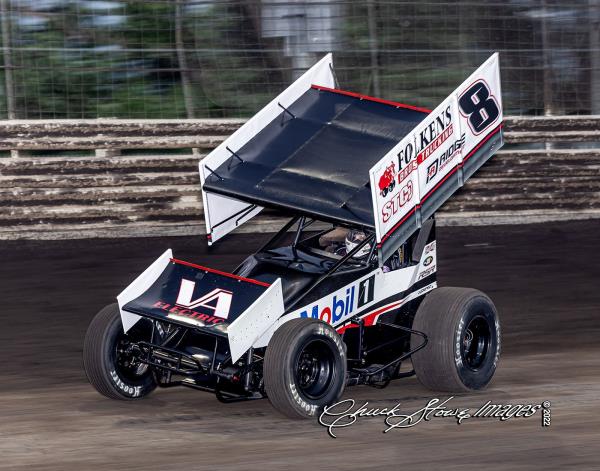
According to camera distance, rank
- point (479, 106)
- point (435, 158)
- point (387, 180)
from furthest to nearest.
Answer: point (479, 106)
point (435, 158)
point (387, 180)

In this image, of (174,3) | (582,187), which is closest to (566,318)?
(582,187)

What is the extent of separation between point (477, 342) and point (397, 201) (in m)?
1.24

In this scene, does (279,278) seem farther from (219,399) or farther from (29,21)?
(29,21)

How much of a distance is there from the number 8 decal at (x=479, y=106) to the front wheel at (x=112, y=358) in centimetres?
275

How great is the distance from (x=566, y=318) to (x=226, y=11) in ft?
19.9

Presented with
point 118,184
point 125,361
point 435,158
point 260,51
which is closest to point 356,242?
point 435,158

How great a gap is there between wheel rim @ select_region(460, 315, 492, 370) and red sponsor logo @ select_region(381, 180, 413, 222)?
3.29ft

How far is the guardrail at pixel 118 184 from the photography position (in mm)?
14250

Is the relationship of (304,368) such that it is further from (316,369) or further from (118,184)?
(118,184)

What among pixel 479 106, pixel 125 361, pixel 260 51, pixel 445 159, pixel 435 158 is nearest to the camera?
pixel 125 361

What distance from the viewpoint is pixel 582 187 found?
16.3 meters

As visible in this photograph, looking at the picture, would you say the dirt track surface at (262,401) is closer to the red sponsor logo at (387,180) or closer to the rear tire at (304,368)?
the rear tire at (304,368)

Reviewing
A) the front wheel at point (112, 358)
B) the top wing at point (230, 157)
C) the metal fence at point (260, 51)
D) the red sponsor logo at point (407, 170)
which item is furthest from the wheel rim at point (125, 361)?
the metal fence at point (260, 51)

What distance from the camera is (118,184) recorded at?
14.6 meters
